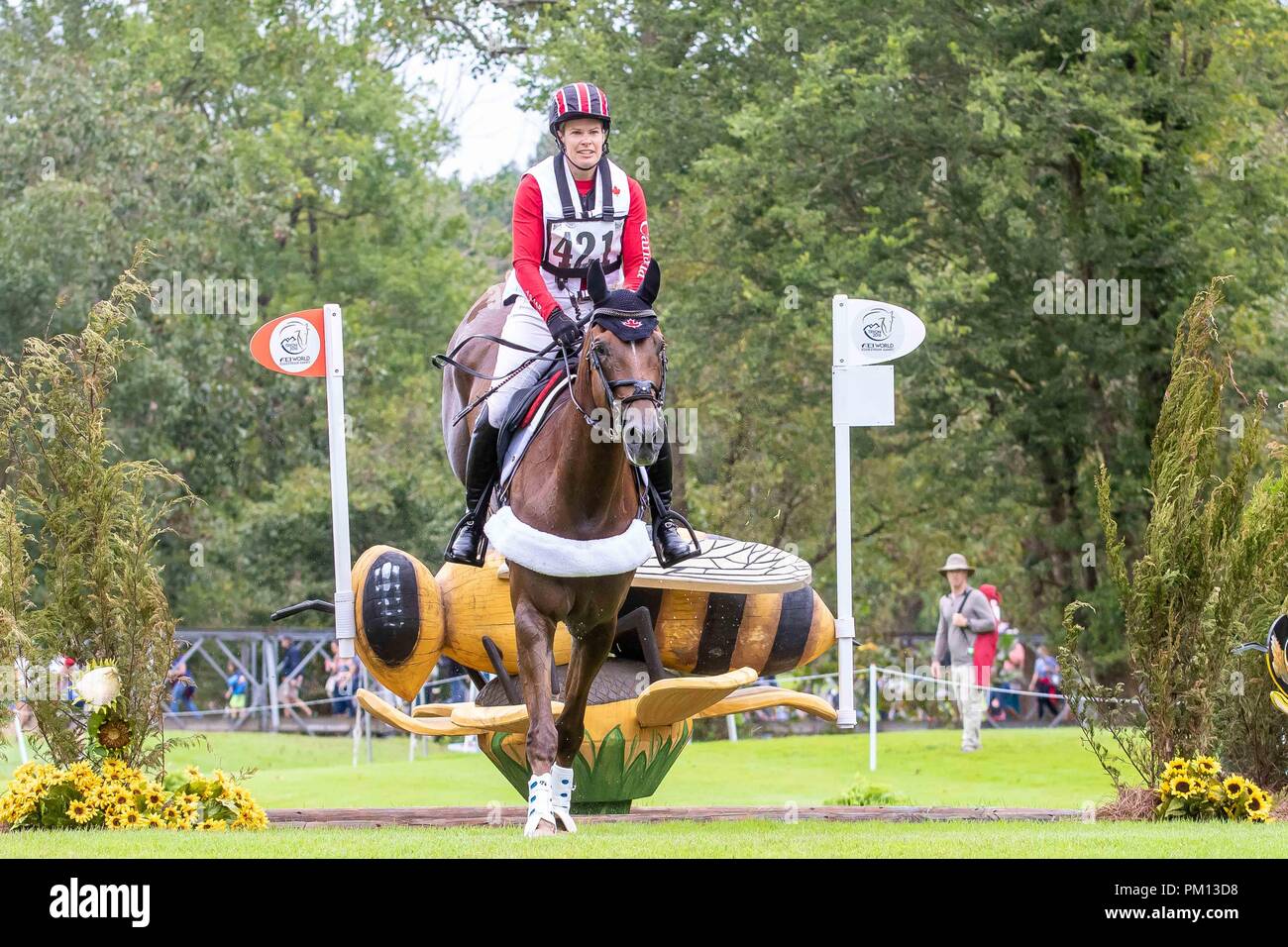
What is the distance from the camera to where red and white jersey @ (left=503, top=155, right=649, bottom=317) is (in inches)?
395

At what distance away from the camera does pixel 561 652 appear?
12297mm

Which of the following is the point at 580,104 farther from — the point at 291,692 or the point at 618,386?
the point at 291,692

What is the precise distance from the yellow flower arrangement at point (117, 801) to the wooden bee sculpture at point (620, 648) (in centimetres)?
159

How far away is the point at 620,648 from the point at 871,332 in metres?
2.95

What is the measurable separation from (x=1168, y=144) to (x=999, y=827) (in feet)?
53.2

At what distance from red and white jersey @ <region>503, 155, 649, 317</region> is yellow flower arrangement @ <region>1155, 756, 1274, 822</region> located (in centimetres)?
466

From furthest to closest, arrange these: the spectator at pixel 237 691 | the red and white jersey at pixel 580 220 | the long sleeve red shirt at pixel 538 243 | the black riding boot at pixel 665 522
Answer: the spectator at pixel 237 691, the red and white jersey at pixel 580 220, the black riding boot at pixel 665 522, the long sleeve red shirt at pixel 538 243

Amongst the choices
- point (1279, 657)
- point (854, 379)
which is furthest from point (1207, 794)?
point (854, 379)

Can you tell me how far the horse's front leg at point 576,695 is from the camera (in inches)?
373

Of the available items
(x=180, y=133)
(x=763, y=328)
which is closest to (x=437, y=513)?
(x=180, y=133)

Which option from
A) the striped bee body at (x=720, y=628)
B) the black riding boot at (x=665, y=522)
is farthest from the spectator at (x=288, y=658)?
the black riding boot at (x=665, y=522)

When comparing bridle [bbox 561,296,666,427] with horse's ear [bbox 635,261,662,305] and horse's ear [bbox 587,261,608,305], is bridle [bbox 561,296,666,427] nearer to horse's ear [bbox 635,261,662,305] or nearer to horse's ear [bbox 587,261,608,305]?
horse's ear [bbox 587,261,608,305]

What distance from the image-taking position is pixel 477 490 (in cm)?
1020

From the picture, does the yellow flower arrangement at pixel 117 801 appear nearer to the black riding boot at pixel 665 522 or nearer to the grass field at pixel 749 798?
the grass field at pixel 749 798
